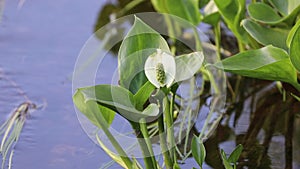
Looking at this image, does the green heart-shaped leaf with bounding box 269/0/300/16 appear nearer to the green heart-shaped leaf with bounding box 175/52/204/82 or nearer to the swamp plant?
the swamp plant

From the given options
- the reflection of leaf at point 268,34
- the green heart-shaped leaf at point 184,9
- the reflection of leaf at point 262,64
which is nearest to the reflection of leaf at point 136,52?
the reflection of leaf at point 262,64

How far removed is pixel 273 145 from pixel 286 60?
21 cm

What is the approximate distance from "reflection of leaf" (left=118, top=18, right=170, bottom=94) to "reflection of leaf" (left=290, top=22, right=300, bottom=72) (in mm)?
163

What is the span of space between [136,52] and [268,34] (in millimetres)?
288

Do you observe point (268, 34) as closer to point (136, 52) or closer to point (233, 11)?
point (233, 11)

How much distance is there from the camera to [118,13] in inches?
62.0

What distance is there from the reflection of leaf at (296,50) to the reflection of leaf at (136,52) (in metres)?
0.16

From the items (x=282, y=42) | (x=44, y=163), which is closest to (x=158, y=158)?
(x=44, y=163)

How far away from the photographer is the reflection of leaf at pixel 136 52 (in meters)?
0.82

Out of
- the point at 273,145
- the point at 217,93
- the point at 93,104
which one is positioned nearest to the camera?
the point at 93,104

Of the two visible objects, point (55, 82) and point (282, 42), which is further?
point (55, 82)

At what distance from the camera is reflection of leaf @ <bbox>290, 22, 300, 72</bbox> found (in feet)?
2.76

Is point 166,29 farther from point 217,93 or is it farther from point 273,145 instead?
point 273,145

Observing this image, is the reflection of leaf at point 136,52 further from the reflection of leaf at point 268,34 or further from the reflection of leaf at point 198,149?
the reflection of leaf at point 268,34
